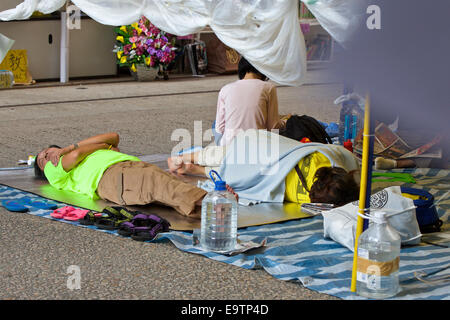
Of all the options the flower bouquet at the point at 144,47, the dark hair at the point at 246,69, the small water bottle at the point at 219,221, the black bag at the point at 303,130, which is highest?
the flower bouquet at the point at 144,47

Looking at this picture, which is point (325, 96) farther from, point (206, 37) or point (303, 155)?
point (206, 37)

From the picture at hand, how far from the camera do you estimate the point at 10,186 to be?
5.29 m

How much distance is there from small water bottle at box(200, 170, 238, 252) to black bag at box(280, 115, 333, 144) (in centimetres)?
187

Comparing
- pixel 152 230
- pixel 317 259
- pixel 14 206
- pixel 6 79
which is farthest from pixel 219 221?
pixel 6 79

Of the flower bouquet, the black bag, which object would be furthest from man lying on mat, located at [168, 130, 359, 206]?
the flower bouquet

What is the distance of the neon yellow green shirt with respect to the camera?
4.94 metres

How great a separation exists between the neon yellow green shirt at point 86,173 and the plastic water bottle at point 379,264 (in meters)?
2.20

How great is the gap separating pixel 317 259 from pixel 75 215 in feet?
5.23

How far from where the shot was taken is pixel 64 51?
1146cm

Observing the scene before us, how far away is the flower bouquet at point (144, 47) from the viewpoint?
37.8 feet

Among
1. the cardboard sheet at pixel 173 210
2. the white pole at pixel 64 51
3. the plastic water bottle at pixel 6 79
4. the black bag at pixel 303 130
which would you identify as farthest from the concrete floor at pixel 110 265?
the white pole at pixel 64 51

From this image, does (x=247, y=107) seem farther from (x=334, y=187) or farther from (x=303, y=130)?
(x=334, y=187)

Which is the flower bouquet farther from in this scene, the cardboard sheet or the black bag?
the cardboard sheet

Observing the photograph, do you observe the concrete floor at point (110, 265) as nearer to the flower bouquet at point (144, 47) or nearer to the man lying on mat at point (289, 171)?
the man lying on mat at point (289, 171)
